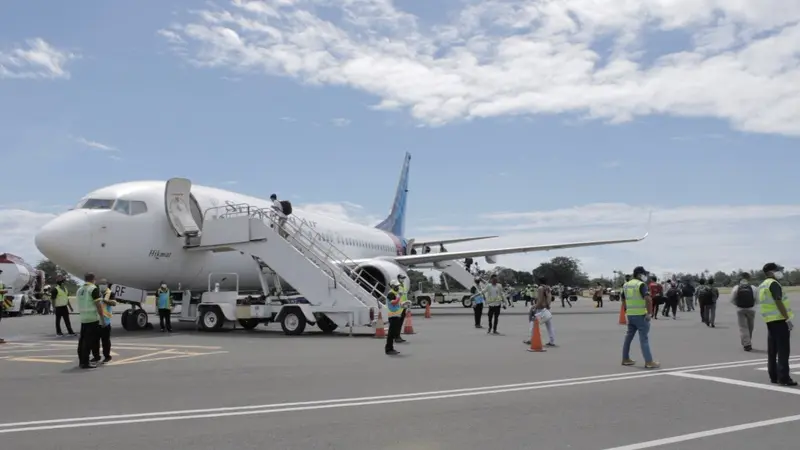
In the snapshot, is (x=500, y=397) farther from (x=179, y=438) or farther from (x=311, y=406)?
(x=179, y=438)

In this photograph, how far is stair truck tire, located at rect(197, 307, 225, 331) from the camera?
728 inches

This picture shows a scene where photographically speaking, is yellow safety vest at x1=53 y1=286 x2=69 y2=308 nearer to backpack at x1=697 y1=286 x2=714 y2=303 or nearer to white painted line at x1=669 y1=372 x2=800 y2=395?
white painted line at x1=669 y1=372 x2=800 y2=395

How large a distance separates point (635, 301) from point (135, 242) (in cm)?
1252

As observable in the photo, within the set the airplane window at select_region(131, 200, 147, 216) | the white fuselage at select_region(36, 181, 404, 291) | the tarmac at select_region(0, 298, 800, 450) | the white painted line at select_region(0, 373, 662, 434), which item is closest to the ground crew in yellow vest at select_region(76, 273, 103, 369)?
the tarmac at select_region(0, 298, 800, 450)

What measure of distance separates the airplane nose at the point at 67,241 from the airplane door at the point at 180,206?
2282 millimetres

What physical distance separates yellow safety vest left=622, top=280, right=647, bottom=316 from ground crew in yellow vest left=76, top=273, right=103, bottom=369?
866 cm

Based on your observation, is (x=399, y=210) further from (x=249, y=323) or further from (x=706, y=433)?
(x=706, y=433)

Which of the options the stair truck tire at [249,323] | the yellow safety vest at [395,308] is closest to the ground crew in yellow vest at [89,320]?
the yellow safety vest at [395,308]

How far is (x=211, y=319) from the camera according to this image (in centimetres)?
1861

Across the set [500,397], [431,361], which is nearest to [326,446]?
[500,397]

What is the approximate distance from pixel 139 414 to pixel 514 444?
386cm

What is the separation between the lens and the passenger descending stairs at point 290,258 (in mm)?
17625

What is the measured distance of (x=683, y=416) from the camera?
275 inches

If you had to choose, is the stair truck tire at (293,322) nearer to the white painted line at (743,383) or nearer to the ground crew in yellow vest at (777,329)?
the white painted line at (743,383)
